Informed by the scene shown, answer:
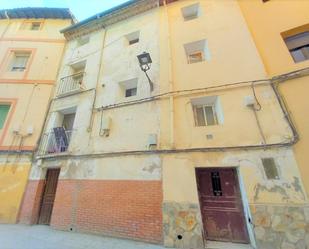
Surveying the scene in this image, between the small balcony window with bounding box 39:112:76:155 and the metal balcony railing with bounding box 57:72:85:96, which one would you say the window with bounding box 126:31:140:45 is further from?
the small balcony window with bounding box 39:112:76:155

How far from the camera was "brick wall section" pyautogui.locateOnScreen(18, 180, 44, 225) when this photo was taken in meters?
6.82

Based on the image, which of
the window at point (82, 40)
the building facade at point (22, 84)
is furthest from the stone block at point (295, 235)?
the window at point (82, 40)

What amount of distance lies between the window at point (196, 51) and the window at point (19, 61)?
918cm

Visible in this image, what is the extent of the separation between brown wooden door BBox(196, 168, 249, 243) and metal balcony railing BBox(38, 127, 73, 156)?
19.0 feet

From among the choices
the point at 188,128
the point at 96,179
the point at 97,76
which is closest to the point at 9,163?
the point at 96,179

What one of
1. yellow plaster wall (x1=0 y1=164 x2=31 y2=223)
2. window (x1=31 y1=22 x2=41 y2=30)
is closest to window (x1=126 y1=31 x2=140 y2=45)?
window (x1=31 y1=22 x2=41 y2=30)

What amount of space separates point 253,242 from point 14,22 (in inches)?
680

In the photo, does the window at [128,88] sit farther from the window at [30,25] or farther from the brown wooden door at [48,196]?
the window at [30,25]

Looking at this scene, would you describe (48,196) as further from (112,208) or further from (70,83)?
(70,83)

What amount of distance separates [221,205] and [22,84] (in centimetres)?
1089

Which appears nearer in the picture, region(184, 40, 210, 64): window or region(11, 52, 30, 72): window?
region(184, 40, 210, 64): window

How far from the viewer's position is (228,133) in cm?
531

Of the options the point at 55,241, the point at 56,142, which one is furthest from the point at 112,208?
the point at 56,142

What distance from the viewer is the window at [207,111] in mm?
6046
